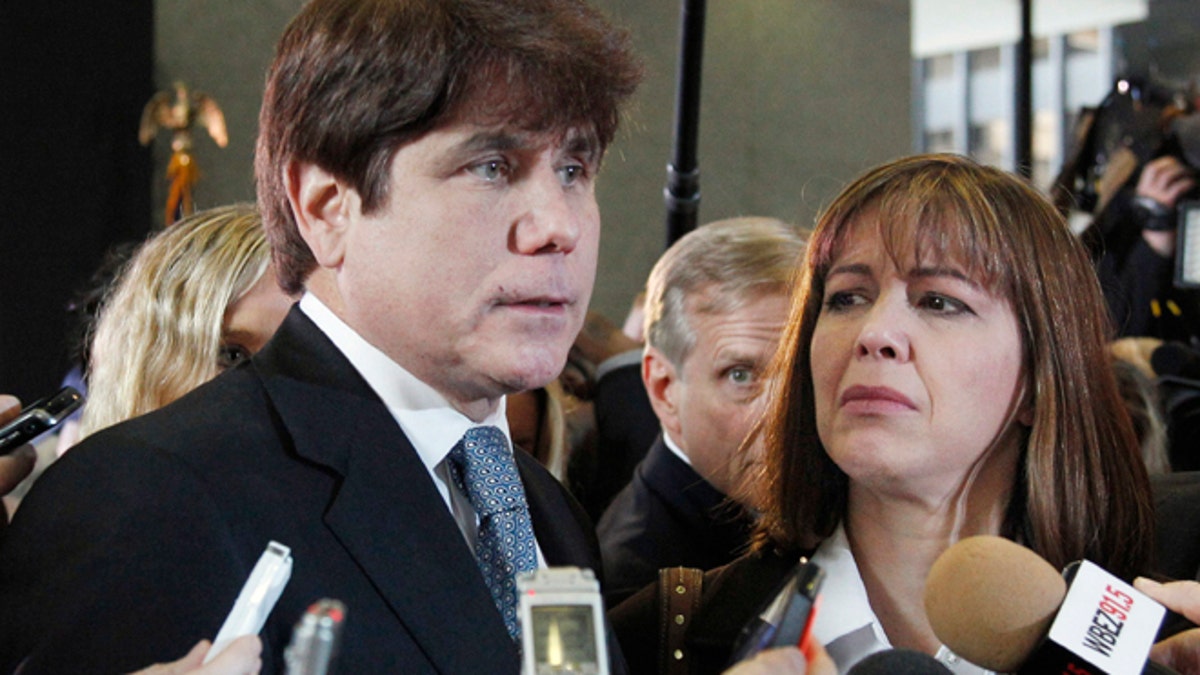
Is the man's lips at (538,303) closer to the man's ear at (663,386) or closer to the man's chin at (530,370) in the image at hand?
the man's chin at (530,370)

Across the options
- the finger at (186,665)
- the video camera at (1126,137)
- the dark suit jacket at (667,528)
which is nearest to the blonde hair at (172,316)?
the dark suit jacket at (667,528)

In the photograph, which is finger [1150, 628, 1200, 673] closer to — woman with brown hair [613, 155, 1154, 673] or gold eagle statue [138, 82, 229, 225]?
woman with brown hair [613, 155, 1154, 673]

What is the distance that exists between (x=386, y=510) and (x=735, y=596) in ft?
2.15

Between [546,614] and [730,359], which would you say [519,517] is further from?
[730,359]

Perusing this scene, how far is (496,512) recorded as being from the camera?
141 cm

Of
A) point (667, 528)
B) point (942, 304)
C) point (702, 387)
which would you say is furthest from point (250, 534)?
point (702, 387)

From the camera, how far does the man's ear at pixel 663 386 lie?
259 centimetres

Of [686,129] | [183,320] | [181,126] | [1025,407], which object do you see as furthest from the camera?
[181,126]

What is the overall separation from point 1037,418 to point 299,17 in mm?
1019

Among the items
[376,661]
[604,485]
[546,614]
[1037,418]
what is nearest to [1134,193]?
[604,485]

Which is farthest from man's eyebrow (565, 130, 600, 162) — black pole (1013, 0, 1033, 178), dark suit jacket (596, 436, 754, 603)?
black pole (1013, 0, 1033, 178)

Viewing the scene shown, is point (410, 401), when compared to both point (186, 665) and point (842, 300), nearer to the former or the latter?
point (186, 665)

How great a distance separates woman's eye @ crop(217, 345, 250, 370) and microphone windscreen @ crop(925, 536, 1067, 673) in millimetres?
1175

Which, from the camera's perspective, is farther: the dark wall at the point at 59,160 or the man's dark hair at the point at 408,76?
the dark wall at the point at 59,160
